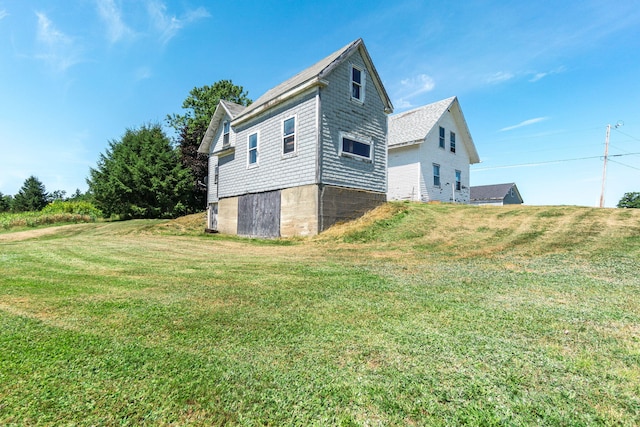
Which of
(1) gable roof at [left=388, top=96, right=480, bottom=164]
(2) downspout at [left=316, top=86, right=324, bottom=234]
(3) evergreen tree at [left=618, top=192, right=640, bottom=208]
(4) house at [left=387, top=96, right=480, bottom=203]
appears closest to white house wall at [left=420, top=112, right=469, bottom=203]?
(4) house at [left=387, top=96, right=480, bottom=203]

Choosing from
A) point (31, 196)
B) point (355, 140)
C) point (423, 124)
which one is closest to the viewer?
point (355, 140)

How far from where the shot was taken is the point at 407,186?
18547 millimetres

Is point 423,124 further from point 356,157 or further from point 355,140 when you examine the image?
point 356,157

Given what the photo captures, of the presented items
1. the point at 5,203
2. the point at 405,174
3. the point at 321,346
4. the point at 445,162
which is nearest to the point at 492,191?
the point at 445,162

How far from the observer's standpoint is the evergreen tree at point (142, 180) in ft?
75.8

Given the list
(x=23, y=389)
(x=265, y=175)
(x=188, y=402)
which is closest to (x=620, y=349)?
(x=188, y=402)

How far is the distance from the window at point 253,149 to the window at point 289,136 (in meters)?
2.11

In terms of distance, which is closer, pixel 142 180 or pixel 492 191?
pixel 142 180

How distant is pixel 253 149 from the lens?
1452 centimetres

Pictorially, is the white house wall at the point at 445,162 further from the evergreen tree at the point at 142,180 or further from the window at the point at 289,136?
the evergreen tree at the point at 142,180

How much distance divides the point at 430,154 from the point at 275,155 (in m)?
10.3

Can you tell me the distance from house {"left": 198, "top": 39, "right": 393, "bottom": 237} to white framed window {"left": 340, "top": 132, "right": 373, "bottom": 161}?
0.04 m

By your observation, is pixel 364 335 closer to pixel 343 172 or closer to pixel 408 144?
pixel 343 172

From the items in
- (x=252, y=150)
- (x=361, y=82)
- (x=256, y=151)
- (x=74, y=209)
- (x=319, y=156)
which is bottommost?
(x=74, y=209)
